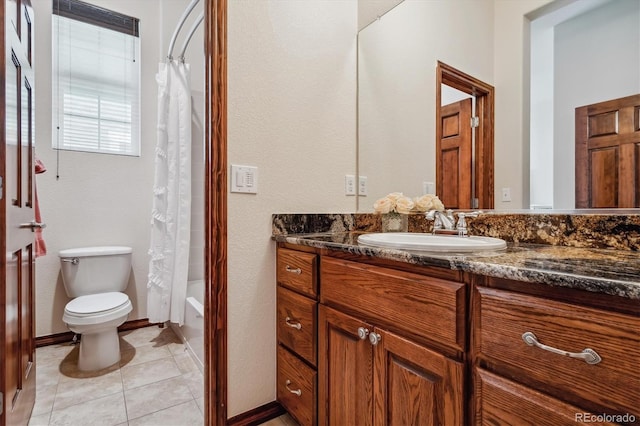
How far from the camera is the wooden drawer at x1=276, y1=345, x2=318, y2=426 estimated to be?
120 cm

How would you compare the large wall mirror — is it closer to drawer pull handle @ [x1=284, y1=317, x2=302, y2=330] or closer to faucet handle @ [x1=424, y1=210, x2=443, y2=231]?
faucet handle @ [x1=424, y1=210, x2=443, y2=231]

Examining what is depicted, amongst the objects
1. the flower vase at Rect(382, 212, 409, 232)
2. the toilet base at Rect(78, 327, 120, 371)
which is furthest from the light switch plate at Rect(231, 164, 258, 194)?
the toilet base at Rect(78, 327, 120, 371)

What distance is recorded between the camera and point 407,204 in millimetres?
1476

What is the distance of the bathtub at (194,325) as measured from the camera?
1823 millimetres

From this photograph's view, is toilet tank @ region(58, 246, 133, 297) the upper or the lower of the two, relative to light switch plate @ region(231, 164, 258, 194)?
lower

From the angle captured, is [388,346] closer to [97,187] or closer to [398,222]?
[398,222]

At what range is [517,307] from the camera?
63 cm

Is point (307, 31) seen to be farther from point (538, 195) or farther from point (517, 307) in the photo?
point (517, 307)

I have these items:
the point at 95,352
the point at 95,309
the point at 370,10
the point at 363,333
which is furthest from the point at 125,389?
the point at 370,10

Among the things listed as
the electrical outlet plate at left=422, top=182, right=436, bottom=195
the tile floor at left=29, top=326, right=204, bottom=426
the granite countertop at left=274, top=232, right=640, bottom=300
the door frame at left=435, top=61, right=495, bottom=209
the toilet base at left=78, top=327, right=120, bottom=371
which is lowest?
the tile floor at left=29, top=326, right=204, bottom=426

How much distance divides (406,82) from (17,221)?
1.80 m

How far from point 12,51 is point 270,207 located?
109cm

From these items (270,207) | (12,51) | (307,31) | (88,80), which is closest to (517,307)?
(270,207)

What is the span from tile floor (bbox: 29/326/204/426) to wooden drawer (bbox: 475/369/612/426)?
1.26 m
